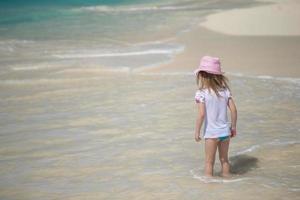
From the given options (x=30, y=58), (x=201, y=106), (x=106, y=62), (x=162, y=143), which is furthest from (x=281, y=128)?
(x=30, y=58)

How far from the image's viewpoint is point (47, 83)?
12.4 meters

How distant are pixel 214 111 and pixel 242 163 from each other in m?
1.14

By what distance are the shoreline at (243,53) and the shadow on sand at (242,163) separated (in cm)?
533

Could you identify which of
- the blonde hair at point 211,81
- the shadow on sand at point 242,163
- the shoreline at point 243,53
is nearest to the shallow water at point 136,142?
the shadow on sand at point 242,163

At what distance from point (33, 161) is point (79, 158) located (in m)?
0.51

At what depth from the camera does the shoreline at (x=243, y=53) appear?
513 inches

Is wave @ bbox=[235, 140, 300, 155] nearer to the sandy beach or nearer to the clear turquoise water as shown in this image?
the sandy beach

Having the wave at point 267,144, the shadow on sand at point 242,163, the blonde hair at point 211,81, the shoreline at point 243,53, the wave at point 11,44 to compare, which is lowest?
the shadow on sand at point 242,163

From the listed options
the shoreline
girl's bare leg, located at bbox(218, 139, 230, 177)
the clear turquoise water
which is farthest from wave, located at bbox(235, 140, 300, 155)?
the clear turquoise water

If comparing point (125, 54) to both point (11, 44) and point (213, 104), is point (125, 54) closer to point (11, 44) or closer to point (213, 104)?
point (11, 44)

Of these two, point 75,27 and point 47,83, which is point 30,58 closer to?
point 47,83

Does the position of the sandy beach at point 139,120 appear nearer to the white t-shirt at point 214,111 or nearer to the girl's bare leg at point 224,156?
the girl's bare leg at point 224,156

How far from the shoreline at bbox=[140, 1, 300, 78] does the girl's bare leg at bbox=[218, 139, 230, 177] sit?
20.1ft

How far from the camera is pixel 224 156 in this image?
6055 mm
